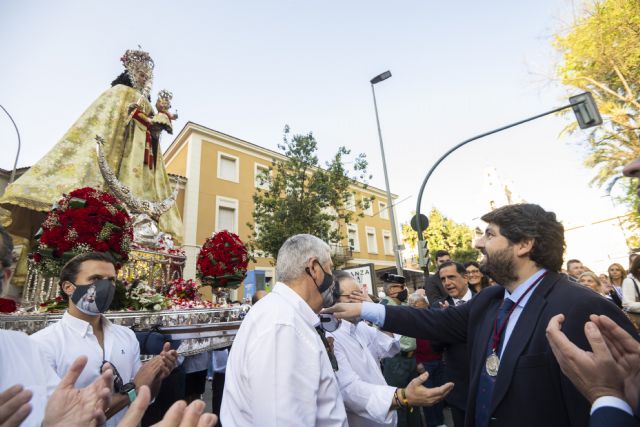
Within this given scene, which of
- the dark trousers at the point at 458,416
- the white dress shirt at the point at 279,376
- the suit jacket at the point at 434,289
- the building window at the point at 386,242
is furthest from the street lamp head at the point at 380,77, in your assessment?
the building window at the point at 386,242

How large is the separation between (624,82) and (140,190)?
1804cm

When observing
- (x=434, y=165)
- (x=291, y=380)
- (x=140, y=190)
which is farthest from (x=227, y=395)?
(x=434, y=165)

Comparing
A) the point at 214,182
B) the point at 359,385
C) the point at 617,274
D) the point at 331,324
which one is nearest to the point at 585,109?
the point at 617,274

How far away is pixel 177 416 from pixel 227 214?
20.0 metres

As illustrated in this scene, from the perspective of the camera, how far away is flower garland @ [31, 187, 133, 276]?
2.99 m

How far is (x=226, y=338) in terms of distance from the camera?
3721mm

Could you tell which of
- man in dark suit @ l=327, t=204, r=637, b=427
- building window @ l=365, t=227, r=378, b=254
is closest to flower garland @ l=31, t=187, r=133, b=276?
man in dark suit @ l=327, t=204, r=637, b=427

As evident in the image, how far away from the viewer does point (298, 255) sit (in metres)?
2.12

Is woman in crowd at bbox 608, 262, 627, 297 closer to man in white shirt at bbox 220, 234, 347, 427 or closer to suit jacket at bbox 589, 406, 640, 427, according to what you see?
suit jacket at bbox 589, 406, 640, 427

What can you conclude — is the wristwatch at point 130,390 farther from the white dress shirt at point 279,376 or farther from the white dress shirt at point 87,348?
the white dress shirt at point 279,376

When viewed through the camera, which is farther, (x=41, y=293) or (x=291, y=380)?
(x=41, y=293)

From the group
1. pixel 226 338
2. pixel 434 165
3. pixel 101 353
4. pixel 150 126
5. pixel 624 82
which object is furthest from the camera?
pixel 624 82

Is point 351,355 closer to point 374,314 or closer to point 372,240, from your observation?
point 374,314

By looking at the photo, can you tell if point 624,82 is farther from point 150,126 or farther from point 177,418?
point 177,418
